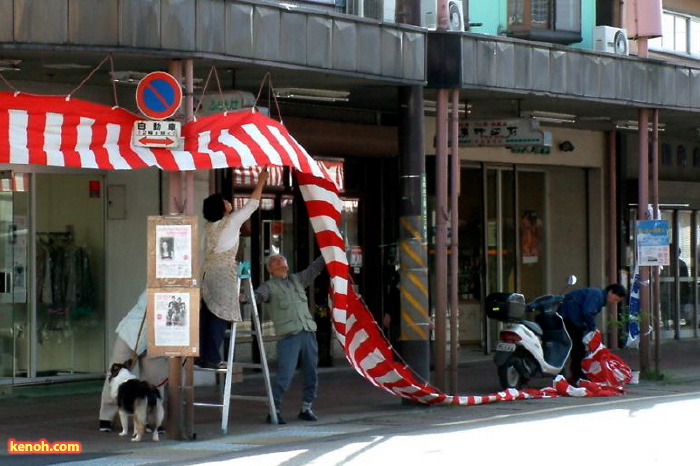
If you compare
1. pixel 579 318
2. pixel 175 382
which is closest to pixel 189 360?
pixel 175 382

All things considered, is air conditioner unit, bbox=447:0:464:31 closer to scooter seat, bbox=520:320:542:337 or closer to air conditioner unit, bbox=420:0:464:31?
air conditioner unit, bbox=420:0:464:31

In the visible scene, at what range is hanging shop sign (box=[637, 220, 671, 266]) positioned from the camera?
18.3m

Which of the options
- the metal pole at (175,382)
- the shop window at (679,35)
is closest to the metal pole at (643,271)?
the shop window at (679,35)

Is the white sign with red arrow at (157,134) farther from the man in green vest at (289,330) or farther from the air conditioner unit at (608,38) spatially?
the air conditioner unit at (608,38)

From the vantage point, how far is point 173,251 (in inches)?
499

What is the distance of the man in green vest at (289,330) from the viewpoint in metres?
14.1

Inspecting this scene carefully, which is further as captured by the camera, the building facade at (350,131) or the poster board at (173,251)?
the building facade at (350,131)

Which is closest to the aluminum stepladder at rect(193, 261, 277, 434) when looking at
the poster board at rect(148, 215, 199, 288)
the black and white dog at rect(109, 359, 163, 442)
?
the black and white dog at rect(109, 359, 163, 442)

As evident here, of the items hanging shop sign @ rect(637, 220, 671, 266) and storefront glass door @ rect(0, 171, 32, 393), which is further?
hanging shop sign @ rect(637, 220, 671, 266)

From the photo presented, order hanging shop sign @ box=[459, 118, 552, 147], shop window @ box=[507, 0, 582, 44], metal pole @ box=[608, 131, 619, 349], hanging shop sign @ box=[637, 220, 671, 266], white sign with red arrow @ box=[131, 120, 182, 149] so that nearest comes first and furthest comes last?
white sign with red arrow @ box=[131, 120, 182, 149]
hanging shop sign @ box=[459, 118, 552, 147]
hanging shop sign @ box=[637, 220, 671, 266]
shop window @ box=[507, 0, 582, 44]
metal pole @ box=[608, 131, 619, 349]

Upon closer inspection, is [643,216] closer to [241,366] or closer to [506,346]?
[506,346]

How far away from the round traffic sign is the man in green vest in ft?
7.51

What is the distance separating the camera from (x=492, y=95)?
17391 mm

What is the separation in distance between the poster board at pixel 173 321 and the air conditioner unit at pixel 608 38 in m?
10.8
